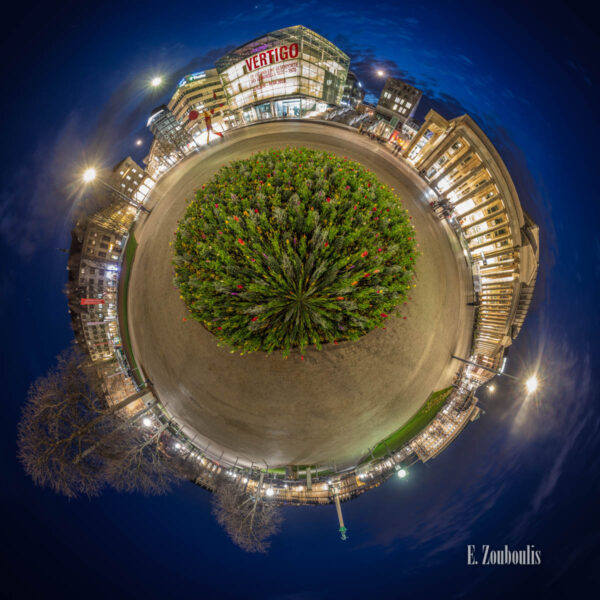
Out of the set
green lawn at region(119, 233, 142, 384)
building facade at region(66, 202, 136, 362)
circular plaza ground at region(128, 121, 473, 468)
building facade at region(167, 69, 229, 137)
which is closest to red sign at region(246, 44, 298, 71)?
building facade at region(167, 69, 229, 137)

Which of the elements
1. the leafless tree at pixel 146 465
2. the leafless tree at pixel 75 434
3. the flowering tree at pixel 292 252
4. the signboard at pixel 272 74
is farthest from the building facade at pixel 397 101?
the leafless tree at pixel 146 465

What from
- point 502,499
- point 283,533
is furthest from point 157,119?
point 502,499

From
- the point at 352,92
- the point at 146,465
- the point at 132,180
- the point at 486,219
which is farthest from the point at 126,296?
the point at 486,219

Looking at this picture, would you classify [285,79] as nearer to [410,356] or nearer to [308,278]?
[308,278]

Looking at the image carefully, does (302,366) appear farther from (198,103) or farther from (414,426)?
(198,103)

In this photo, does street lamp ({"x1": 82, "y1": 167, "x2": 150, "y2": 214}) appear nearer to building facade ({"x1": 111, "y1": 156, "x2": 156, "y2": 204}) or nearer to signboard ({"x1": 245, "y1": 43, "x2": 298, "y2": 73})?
building facade ({"x1": 111, "y1": 156, "x2": 156, "y2": 204})
